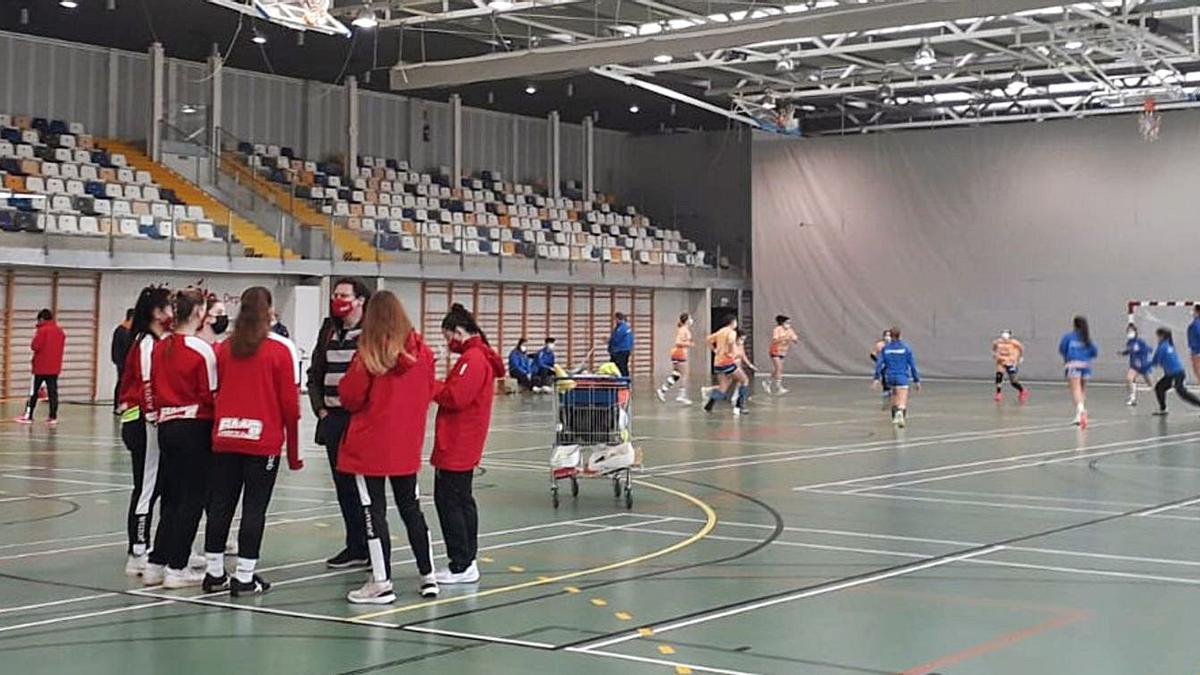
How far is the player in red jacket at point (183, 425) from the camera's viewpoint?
29.8 ft

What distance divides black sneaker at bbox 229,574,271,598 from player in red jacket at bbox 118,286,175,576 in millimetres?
925

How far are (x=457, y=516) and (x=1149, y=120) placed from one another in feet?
110

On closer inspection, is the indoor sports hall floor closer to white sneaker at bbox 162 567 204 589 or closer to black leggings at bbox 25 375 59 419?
white sneaker at bbox 162 567 204 589

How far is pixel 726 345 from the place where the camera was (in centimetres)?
2736

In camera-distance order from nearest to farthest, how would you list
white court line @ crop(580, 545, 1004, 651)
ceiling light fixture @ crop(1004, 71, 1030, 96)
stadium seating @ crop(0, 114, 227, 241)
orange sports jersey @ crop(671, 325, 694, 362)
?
1. white court line @ crop(580, 545, 1004, 651)
2. stadium seating @ crop(0, 114, 227, 241)
3. orange sports jersey @ crop(671, 325, 694, 362)
4. ceiling light fixture @ crop(1004, 71, 1030, 96)

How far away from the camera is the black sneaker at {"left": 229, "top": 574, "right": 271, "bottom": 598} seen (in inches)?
350

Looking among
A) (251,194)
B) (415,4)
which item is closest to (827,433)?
(415,4)

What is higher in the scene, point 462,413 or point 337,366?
point 337,366

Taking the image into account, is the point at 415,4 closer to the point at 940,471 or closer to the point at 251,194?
the point at 251,194

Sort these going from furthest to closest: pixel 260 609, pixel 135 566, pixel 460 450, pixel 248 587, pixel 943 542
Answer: pixel 943 542
pixel 135 566
pixel 460 450
pixel 248 587
pixel 260 609

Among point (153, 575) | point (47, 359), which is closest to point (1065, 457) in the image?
point (153, 575)

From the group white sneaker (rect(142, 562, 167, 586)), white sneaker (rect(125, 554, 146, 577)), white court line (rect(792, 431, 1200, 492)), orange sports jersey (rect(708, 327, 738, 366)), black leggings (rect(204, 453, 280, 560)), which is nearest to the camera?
black leggings (rect(204, 453, 280, 560))

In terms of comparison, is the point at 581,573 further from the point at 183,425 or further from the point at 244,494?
the point at 183,425

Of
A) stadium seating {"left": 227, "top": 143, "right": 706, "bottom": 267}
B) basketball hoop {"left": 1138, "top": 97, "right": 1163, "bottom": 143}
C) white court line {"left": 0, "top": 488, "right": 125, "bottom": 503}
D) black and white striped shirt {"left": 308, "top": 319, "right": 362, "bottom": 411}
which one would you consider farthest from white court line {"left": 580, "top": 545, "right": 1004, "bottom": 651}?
basketball hoop {"left": 1138, "top": 97, "right": 1163, "bottom": 143}
